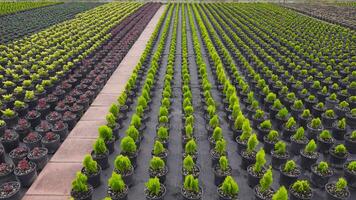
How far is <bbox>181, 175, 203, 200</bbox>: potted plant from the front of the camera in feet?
19.3

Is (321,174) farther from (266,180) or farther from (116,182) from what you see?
(116,182)

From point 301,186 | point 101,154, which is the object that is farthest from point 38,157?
point 301,186

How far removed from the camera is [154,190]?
587 centimetres

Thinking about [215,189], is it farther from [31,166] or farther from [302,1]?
[302,1]

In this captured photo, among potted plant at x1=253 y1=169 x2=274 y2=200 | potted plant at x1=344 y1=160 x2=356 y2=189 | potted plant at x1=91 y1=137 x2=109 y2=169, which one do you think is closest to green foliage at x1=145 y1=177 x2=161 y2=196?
potted plant at x1=91 y1=137 x2=109 y2=169

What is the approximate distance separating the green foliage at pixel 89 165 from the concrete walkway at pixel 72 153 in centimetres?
64

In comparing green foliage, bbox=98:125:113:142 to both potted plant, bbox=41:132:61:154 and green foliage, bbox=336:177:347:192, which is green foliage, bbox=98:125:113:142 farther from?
green foliage, bbox=336:177:347:192

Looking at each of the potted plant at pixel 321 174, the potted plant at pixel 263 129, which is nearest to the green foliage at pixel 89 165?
the potted plant at pixel 263 129

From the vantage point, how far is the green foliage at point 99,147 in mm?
7012

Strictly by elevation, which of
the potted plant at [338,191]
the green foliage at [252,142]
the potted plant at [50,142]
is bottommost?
the potted plant at [338,191]

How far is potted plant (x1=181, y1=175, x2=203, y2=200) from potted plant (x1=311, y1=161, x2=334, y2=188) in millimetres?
2741

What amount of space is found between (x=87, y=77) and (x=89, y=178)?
7.09 m

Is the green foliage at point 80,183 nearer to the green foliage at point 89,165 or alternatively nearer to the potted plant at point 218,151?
the green foliage at point 89,165

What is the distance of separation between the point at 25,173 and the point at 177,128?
4526 mm
